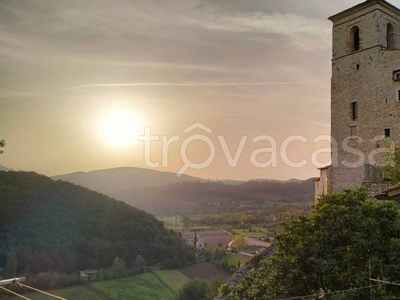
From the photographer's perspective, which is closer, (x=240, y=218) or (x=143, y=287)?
(x=143, y=287)

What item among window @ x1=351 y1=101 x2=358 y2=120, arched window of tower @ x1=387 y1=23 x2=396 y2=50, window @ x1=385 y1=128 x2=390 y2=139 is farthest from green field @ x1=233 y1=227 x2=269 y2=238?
window @ x1=385 y1=128 x2=390 y2=139

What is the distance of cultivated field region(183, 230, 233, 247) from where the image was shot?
267ft

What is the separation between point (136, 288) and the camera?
54.9m

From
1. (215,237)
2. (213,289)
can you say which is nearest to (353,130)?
(213,289)

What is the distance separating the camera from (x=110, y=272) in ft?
190

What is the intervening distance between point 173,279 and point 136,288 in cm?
808

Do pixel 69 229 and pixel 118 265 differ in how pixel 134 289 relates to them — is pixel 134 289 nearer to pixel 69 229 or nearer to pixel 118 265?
pixel 118 265

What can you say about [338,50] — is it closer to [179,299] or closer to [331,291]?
[331,291]

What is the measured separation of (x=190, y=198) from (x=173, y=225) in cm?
2631

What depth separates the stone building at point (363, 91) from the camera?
67.2 feet

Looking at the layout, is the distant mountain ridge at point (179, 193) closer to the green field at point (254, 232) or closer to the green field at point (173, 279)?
the green field at point (254, 232)

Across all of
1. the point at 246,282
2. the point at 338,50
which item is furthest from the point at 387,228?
the point at 338,50

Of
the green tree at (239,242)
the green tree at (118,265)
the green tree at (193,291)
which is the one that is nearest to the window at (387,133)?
the green tree at (193,291)

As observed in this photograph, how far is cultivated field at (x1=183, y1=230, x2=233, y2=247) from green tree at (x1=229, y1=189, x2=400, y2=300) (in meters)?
69.4
